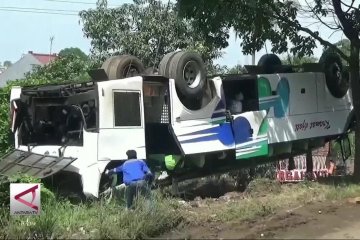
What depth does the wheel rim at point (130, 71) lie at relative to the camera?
37.8 ft

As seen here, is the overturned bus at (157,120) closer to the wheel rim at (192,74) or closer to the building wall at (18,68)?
the wheel rim at (192,74)

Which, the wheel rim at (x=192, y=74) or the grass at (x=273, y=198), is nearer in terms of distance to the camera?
the grass at (x=273, y=198)

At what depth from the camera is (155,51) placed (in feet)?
66.5

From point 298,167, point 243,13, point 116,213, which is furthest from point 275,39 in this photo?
point 116,213

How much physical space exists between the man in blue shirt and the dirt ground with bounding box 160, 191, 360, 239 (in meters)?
1.00

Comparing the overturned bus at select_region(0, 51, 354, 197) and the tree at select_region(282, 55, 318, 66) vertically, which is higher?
the tree at select_region(282, 55, 318, 66)

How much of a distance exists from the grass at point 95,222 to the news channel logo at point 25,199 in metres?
0.25

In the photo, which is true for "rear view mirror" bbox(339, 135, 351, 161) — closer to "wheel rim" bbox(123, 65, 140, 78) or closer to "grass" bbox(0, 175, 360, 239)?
"grass" bbox(0, 175, 360, 239)

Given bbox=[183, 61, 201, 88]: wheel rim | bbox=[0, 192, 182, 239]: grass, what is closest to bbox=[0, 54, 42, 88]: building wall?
bbox=[183, 61, 201, 88]: wheel rim

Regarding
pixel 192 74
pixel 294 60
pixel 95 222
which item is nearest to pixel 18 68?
pixel 294 60

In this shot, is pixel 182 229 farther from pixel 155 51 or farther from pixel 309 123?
pixel 155 51

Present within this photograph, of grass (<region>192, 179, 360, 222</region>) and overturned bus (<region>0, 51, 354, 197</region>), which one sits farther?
overturned bus (<region>0, 51, 354, 197</region>)

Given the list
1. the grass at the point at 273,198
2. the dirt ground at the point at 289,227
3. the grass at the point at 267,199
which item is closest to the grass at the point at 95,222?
the dirt ground at the point at 289,227

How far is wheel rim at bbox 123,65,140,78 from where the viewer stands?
37.8ft
